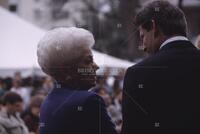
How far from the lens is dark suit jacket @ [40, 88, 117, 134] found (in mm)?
957

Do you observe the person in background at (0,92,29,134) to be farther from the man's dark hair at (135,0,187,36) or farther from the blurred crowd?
the man's dark hair at (135,0,187,36)

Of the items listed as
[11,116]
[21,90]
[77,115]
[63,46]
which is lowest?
[21,90]

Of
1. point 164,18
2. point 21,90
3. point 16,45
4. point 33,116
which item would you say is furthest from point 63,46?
point 16,45

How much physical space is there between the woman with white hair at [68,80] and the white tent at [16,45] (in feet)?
9.75

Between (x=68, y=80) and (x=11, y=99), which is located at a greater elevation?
(x=68, y=80)

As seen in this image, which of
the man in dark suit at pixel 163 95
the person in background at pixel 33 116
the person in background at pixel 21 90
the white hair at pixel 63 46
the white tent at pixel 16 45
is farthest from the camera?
the white tent at pixel 16 45

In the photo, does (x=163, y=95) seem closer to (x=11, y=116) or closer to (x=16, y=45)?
(x=11, y=116)

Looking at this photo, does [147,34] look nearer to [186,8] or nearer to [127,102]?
[127,102]

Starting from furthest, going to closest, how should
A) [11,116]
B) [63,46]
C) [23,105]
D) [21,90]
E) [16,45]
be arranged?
[16,45]
[21,90]
[23,105]
[11,116]
[63,46]

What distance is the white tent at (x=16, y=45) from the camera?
404 centimetres

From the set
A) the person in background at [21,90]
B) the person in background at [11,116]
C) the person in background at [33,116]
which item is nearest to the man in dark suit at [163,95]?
the person in background at [11,116]

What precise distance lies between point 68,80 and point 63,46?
0.08 meters

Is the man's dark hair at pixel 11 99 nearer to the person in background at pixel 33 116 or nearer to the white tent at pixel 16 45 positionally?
the person in background at pixel 33 116

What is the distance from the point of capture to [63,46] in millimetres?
1021
